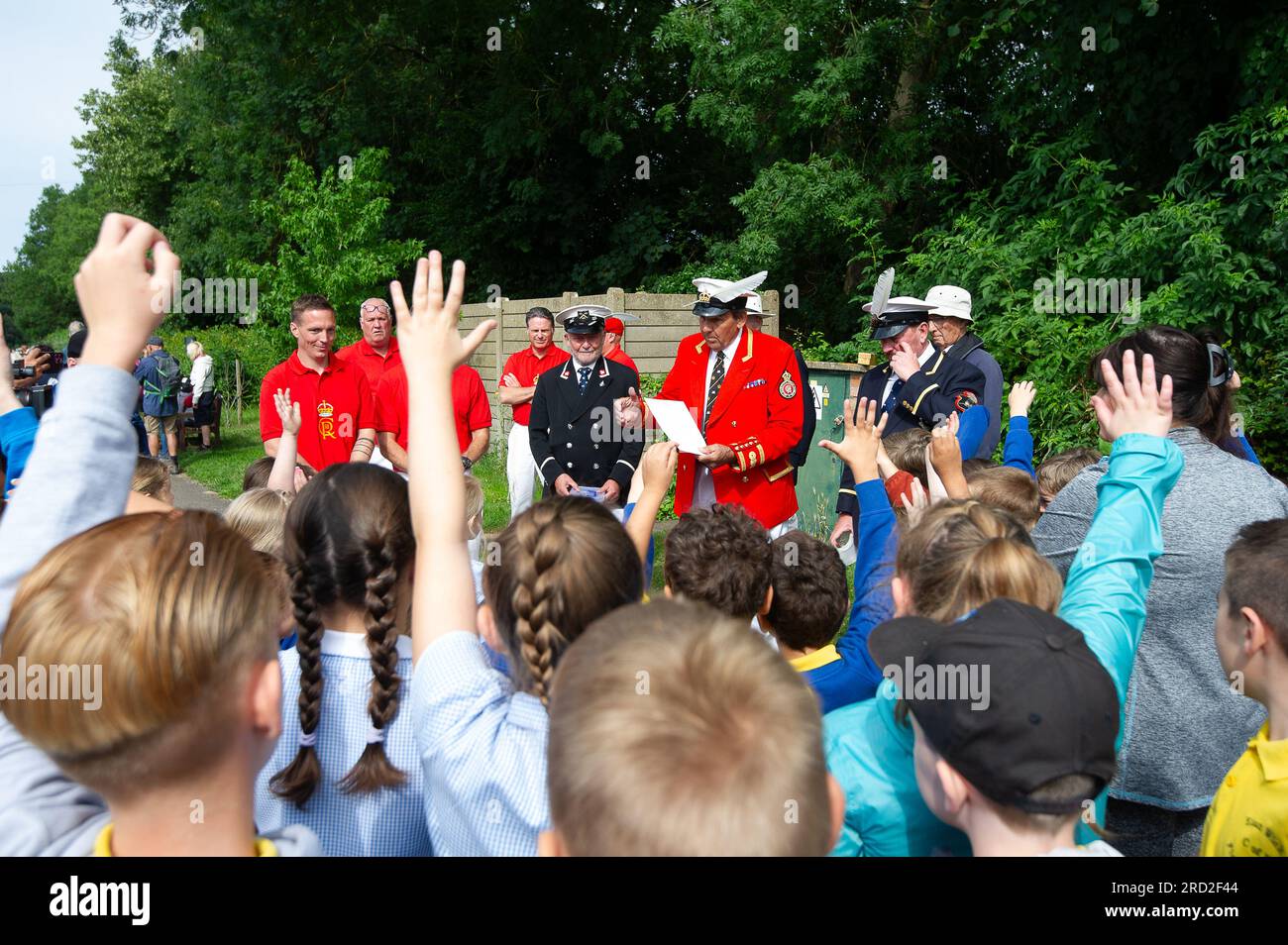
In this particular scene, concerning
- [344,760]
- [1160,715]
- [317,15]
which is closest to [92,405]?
[344,760]

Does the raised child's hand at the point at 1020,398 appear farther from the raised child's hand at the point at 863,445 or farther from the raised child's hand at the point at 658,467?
the raised child's hand at the point at 658,467

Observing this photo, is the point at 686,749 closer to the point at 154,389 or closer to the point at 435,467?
the point at 435,467

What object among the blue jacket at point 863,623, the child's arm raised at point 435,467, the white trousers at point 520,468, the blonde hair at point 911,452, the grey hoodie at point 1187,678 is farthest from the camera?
the white trousers at point 520,468

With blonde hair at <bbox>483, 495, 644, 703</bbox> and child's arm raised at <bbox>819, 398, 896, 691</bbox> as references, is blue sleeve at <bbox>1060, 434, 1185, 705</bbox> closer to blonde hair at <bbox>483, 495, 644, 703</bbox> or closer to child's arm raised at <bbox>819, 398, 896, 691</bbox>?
child's arm raised at <bbox>819, 398, 896, 691</bbox>

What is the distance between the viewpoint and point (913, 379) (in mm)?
5492

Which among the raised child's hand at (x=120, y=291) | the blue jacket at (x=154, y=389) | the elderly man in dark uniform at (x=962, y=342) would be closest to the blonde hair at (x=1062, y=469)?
the elderly man in dark uniform at (x=962, y=342)

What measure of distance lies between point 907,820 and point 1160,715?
1.12 meters

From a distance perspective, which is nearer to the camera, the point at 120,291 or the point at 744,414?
the point at 120,291

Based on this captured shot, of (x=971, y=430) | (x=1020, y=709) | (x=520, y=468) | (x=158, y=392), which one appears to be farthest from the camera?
(x=158, y=392)

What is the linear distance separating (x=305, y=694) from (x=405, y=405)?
16.0 ft

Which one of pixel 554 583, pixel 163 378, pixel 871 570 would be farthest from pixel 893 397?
pixel 163 378

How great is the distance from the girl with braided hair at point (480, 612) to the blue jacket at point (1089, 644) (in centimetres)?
55

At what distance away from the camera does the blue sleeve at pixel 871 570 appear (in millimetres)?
3043

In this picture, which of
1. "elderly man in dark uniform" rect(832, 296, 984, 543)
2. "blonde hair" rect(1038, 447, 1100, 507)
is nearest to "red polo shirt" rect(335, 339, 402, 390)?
"elderly man in dark uniform" rect(832, 296, 984, 543)
